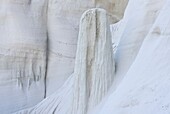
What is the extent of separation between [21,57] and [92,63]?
5.08 m

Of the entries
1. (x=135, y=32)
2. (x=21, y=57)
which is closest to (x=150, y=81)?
(x=135, y=32)

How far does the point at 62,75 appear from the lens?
10500mm

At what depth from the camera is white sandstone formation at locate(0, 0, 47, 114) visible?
10414 millimetres

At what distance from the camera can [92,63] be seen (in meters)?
5.66

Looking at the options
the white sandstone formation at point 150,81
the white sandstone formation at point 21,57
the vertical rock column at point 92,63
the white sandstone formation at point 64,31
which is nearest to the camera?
the white sandstone formation at point 150,81

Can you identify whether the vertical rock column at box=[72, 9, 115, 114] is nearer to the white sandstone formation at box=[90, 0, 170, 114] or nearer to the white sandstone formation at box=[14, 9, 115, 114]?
the white sandstone formation at box=[14, 9, 115, 114]

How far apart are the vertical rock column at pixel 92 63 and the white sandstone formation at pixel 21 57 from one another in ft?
15.5

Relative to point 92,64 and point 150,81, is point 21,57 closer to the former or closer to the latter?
point 92,64

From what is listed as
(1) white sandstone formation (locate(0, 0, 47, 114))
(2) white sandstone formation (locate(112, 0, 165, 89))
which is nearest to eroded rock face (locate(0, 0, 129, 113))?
(1) white sandstone formation (locate(0, 0, 47, 114))

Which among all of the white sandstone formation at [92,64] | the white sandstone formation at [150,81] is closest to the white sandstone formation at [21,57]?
the white sandstone formation at [92,64]

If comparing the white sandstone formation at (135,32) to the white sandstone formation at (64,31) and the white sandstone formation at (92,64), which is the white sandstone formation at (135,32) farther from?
the white sandstone formation at (64,31)

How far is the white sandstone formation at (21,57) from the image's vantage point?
1041 centimetres

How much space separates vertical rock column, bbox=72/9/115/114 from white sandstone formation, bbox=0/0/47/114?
4730 mm

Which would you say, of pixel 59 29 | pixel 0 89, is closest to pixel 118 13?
pixel 59 29
